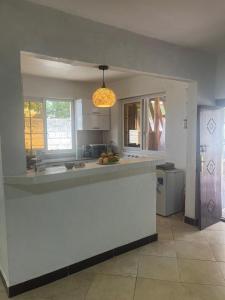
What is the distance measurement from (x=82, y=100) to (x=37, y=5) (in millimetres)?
3243

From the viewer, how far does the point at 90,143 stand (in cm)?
600

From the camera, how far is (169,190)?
416 cm

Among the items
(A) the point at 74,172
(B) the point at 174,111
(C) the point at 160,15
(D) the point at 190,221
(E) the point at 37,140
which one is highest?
(C) the point at 160,15

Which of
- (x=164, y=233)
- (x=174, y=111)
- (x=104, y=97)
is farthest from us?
(x=174, y=111)

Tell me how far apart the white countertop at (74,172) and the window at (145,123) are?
1768 millimetres

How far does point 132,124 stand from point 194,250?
3131 mm

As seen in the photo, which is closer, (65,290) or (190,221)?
(65,290)

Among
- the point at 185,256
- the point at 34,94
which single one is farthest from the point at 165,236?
the point at 34,94

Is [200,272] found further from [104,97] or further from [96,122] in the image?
[96,122]

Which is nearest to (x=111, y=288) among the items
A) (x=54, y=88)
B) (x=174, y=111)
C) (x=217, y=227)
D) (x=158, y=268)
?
(x=158, y=268)

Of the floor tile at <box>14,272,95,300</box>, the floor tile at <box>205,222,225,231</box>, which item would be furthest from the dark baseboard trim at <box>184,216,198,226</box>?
the floor tile at <box>14,272,95,300</box>

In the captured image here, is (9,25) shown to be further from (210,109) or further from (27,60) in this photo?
(210,109)

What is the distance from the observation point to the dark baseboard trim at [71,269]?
7.39 ft

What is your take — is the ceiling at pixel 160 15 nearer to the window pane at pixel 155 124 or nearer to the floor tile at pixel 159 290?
the window pane at pixel 155 124
